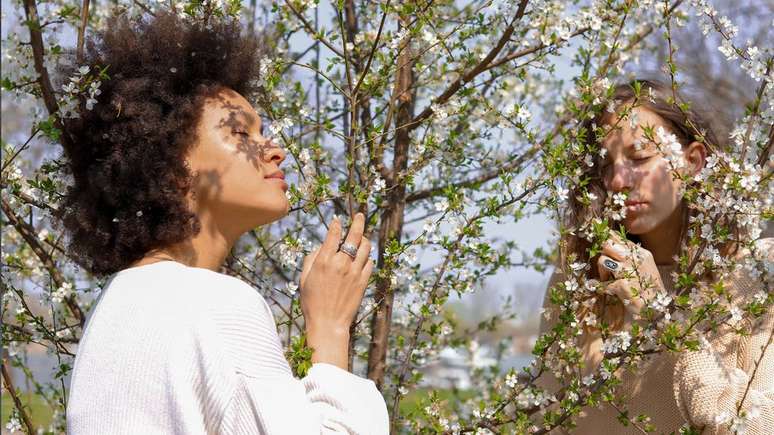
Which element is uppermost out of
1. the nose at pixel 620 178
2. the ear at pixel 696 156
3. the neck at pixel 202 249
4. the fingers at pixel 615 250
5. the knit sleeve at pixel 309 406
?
the ear at pixel 696 156

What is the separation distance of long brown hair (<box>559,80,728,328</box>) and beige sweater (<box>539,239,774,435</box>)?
16 cm

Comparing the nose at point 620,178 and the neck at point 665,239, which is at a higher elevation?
the nose at point 620,178

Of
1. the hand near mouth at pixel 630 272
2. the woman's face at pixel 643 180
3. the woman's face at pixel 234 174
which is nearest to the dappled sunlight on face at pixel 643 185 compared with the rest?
the woman's face at pixel 643 180

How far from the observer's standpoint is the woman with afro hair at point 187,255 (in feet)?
4.87

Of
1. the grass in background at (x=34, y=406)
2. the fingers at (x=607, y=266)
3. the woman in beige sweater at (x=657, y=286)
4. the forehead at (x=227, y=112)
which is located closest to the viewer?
the forehead at (x=227, y=112)

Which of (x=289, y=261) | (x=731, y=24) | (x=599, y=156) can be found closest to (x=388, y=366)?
(x=289, y=261)

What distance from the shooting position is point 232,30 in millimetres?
2133

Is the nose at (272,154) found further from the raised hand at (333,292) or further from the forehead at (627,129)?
the forehead at (627,129)

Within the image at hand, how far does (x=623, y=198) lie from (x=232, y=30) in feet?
3.16

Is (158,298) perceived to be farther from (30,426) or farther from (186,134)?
(30,426)

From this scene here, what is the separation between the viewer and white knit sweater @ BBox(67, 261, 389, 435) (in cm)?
148

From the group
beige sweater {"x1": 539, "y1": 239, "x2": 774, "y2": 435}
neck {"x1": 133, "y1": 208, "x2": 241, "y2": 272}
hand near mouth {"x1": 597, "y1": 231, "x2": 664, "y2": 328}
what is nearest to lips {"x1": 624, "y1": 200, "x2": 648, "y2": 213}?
hand near mouth {"x1": 597, "y1": 231, "x2": 664, "y2": 328}

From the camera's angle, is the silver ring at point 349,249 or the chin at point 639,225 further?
the chin at point 639,225

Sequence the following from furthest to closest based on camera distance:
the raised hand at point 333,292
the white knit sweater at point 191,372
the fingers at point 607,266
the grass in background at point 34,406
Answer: the grass in background at point 34,406, the fingers at point 607,266, the raised hand at point 333,292, the white knit sweater at point 191,372
